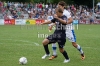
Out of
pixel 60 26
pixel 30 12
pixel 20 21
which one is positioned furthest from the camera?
pixel 30 12

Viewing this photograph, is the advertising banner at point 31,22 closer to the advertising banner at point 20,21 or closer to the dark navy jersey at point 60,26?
the advertising banner at point 20,21

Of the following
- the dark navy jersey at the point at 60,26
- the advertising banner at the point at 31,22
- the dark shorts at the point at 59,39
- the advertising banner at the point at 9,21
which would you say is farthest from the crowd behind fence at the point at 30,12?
the dark navy jersey at the point at 60,26

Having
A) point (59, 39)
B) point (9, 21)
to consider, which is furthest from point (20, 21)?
point (59, 39)

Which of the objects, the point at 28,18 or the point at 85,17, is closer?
the point at 28,18

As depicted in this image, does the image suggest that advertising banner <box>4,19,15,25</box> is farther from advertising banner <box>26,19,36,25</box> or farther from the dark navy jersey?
the dark navy jersey

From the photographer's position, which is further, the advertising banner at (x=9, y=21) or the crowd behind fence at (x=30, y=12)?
the crowd behind fence at (x=30, y=12)

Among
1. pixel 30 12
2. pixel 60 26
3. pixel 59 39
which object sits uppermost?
pixel 60 26

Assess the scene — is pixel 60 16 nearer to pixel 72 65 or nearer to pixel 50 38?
pixel 50 38

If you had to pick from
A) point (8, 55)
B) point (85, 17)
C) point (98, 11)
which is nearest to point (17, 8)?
point (85, 17)

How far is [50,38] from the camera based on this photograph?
36.0 feet

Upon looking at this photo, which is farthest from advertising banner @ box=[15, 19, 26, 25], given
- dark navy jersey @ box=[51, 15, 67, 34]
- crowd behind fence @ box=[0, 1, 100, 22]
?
dark navy jersey @ box=[51, 15, 67, 34]

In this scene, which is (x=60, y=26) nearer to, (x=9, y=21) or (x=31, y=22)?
(x=31, y=22)

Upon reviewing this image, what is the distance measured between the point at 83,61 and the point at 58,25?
164cm

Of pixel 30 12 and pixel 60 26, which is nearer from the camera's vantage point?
pixel 60 26
